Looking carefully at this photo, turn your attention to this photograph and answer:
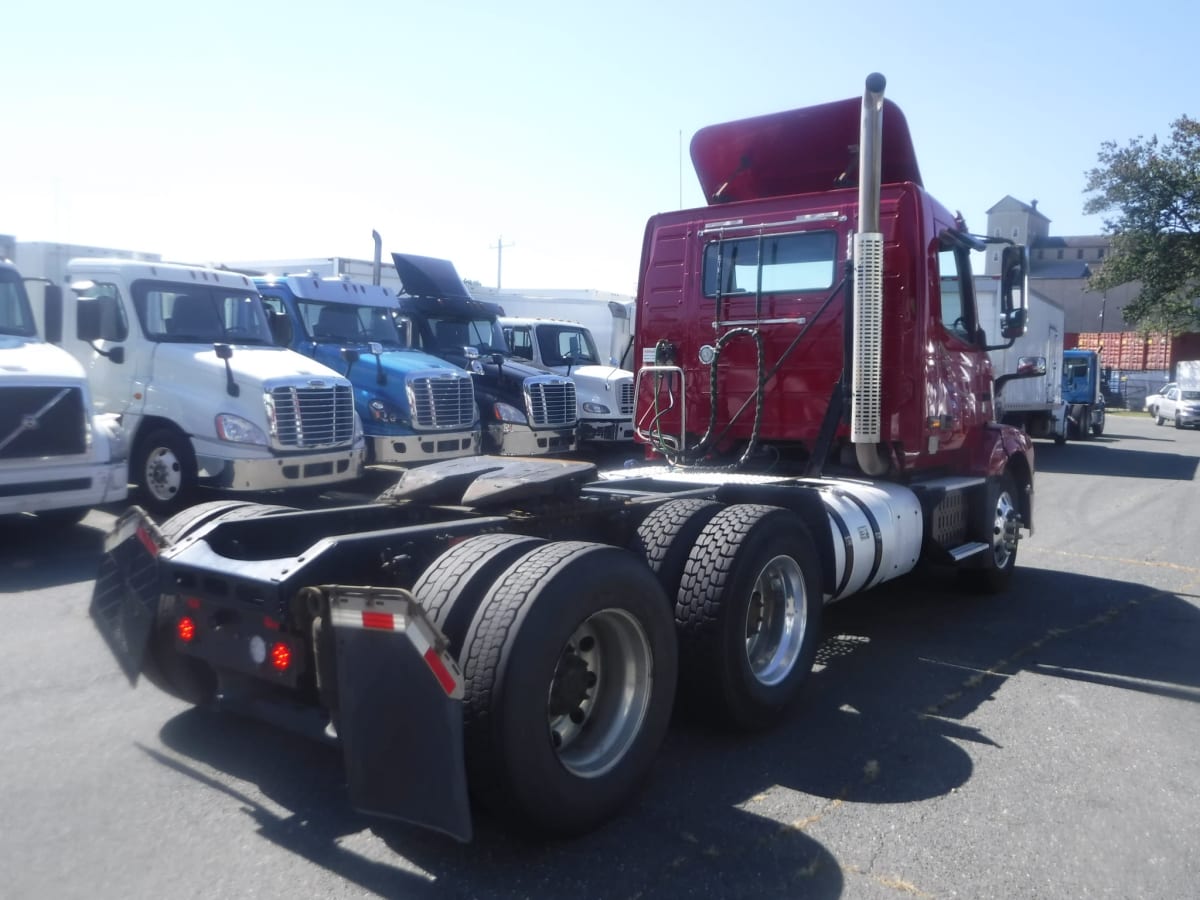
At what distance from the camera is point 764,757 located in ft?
14.0

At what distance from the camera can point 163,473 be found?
999 centimetres

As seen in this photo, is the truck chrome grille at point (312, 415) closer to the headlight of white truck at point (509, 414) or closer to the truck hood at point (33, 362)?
the truck hood at point (33, 362)

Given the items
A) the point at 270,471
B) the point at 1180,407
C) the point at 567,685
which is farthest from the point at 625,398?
the point at 1180,407

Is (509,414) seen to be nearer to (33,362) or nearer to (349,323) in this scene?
(349,323)

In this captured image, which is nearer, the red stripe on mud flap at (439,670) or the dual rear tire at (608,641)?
the red stripe on mud flap at (439,670)

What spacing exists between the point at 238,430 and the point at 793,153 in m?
6.02

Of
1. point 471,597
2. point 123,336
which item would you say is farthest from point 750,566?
point 123,336

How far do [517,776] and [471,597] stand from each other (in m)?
0.60

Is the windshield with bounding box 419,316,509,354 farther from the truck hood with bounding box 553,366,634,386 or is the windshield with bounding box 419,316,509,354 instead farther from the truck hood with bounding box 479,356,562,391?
the truck hood with bounding box 553,366,634,386

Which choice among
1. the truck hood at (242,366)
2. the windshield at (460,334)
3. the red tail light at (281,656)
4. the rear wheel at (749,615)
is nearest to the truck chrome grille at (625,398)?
the windshield at (460,334)

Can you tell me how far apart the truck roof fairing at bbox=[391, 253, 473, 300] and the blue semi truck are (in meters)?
21.3

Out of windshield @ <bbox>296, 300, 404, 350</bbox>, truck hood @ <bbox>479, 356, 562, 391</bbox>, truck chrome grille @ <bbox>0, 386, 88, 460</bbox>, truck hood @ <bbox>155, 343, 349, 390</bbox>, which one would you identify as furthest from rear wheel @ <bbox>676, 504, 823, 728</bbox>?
truck hood @ <bbox>479, 356, 562, 391</bbox>

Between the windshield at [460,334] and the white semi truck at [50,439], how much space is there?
628 centimetres

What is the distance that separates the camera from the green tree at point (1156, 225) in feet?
144
